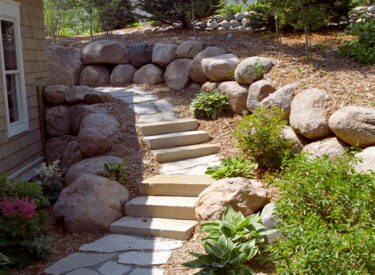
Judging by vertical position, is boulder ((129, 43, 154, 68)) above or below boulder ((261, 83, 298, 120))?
above

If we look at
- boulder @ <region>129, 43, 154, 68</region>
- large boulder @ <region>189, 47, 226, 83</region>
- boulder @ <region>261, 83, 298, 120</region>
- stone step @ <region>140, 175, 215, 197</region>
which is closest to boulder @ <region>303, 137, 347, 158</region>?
boulder @ <region>261, 83, 298, 120</region>

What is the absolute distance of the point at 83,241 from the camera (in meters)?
4.75

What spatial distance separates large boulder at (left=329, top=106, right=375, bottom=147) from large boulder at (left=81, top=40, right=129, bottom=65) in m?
5.54

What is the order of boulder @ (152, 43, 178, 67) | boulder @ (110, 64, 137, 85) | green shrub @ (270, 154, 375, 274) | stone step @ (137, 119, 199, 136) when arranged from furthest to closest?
boulder @ (110, 64, 137, 85)
boulder @ (152, 43, 178, 67)
stone step @ (137, 119, 199, 136)
green shrub @ (270, 154, 375, 274)

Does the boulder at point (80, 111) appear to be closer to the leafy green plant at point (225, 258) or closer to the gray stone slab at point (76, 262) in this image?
the gray stone slab at point (76, 262)

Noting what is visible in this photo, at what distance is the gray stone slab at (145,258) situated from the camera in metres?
4.15

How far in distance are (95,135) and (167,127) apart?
1108mm

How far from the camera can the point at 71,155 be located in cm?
651

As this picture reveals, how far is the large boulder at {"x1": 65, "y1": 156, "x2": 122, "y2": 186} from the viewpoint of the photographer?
227 inches

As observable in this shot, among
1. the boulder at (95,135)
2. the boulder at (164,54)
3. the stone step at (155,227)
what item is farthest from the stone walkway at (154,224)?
the boulder at (164,54)

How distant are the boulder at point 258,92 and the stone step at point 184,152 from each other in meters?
0.80

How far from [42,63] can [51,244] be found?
3.92 m

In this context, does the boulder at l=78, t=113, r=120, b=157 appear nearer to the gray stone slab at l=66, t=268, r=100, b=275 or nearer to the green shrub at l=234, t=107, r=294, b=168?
the green shrub at l=234, t=107, r=294, b=168

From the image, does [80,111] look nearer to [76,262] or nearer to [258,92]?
[258,92]
